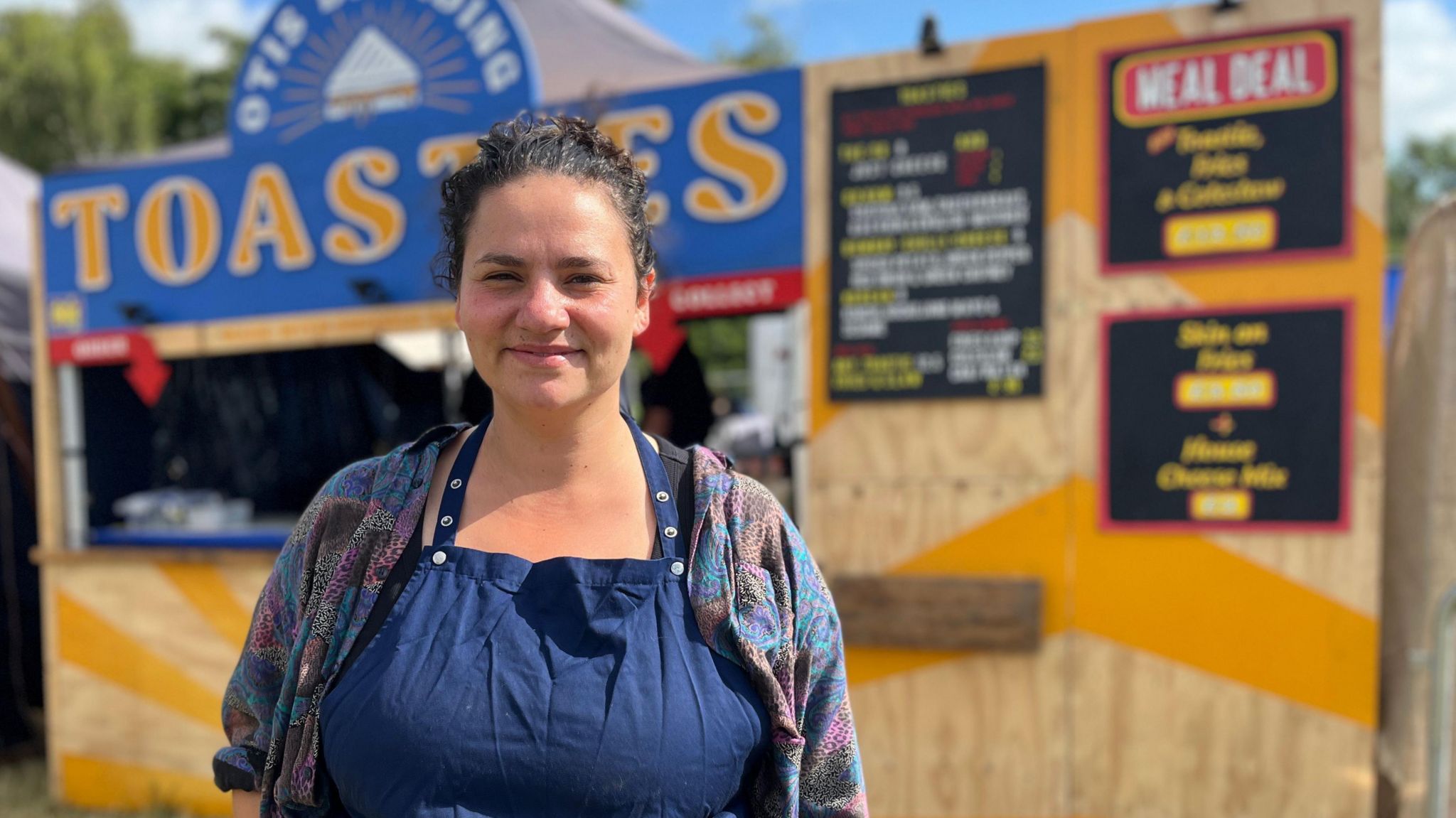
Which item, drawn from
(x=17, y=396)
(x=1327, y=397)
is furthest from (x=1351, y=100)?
(x=17, y=396)

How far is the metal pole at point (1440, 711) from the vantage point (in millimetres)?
2906

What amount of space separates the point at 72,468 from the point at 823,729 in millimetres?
4824

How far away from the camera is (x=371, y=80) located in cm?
455

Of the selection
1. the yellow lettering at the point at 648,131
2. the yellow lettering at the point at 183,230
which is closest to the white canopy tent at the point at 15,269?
the yellow lettering at the point at 183,230

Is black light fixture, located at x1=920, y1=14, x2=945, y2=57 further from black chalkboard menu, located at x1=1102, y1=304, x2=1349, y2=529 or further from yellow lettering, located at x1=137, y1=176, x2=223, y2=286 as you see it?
yellow lettering, located at x1=137, y1=176, x2=223, y2=286

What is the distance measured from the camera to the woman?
1.28 m

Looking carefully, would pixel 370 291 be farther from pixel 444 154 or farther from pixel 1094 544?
pixel 1094 544

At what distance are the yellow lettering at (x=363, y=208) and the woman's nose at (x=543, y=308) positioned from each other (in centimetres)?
333

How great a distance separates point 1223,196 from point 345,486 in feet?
9.82

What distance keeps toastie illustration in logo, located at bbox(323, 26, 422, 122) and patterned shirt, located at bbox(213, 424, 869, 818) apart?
339cm

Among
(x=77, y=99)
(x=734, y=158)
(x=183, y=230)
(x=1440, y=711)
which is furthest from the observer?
(x=77, y=99)

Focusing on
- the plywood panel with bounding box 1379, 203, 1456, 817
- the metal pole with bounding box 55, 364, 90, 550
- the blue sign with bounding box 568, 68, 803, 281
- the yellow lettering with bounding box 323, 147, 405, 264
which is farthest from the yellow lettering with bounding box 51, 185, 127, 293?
the plywood panel with bounding box 1379, 203, 1456, 817

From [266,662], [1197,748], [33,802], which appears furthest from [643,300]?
[33,802]

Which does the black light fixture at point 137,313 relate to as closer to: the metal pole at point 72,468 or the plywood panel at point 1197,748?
the metal pole at point 72,468
